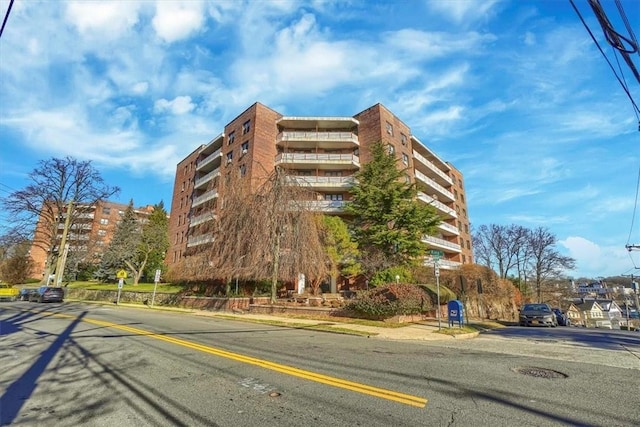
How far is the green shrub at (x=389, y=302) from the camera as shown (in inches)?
627

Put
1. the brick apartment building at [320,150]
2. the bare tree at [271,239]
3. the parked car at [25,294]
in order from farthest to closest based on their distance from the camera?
the brick apartment building at [320,150], the parked car at [25,294], the bare tree at [271,239]

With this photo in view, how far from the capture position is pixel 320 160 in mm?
36625

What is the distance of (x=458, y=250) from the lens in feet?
152

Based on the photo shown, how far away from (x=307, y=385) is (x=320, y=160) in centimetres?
3260

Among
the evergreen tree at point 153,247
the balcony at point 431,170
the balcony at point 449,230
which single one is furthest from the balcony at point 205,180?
the balcony at point 449,230

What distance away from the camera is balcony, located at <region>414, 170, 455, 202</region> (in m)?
41.6

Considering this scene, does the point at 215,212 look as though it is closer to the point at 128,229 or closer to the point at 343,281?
the point at 343,281

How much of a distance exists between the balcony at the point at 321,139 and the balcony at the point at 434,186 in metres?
9.44

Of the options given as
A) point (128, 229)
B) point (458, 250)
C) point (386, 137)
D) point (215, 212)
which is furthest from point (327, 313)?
point (128, 229)

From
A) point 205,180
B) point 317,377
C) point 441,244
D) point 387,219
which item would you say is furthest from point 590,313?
point 317,377

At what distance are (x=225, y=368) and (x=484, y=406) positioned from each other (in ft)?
14.7

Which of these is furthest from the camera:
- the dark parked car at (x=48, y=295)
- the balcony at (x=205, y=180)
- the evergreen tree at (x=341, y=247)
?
the balcony at (x=205, y=180)

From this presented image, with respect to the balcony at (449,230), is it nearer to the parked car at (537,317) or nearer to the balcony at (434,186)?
the balcony at (434,186)

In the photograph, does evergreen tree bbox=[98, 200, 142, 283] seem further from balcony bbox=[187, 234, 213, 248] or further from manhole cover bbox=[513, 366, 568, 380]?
manhole cover bbox=[513, 366, 568, 380]
